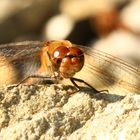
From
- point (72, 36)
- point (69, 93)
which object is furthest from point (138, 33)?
point (69, 93)

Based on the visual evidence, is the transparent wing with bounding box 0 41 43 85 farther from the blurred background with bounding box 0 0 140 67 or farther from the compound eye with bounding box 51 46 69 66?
the blurred background with bounding box 0 0 140 67

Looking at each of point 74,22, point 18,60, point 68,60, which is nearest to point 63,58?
point 68,60

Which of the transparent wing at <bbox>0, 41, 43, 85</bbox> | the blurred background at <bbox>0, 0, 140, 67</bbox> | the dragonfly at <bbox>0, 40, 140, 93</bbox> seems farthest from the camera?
the blurred background at <bbox>0, 0, 140, 67</bbox>

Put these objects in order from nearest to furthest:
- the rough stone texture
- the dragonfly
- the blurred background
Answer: the rough stone texture, the dragonfly, the blurred background

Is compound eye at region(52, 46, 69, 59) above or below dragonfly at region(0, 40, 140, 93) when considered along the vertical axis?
above

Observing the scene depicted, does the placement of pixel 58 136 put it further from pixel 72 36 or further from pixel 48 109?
pixel 72 36

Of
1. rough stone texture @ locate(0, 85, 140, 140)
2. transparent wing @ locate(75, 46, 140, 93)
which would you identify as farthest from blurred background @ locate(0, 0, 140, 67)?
rough stone texture @ locate(0, 85, 140, 140)

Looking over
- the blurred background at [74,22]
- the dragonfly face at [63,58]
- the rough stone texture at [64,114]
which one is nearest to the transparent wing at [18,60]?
the dragonfly face at [63,58]
